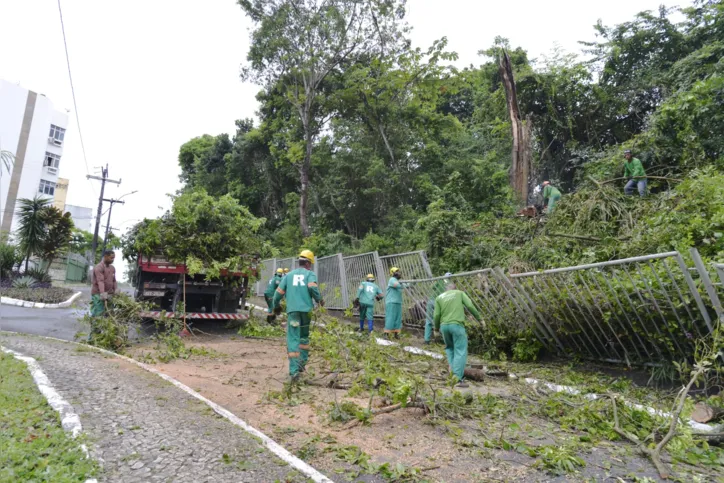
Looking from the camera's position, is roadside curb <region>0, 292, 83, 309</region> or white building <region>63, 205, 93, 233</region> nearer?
roadside curb <region>0, 292, 83, 309</region>

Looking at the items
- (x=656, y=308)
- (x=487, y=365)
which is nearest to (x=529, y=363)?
(x=487, y=365)

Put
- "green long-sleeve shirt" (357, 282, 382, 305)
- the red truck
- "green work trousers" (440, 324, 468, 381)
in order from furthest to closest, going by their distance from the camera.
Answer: "green long-sleeve shirt" (357, 282, 382, 305), the red truck, "green work trousers" (440, 324, 468, 381)

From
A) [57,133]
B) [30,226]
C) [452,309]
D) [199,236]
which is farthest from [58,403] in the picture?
[57,133]

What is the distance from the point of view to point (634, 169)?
1054 cm

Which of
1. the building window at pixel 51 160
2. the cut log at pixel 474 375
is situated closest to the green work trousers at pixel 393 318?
the cut log at pixel 474 375

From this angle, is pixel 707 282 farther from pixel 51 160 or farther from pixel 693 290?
pixel 51 160

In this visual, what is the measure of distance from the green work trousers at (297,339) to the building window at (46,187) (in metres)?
44.7

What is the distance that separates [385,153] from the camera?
64.3 feet

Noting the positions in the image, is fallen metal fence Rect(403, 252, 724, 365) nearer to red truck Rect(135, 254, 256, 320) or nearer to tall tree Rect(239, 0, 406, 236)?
red truck Rect(135, 254, 256, 320)

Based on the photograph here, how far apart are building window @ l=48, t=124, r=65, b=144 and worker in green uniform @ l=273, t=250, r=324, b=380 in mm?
45672

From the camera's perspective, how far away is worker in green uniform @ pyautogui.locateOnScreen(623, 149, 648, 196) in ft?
33.6

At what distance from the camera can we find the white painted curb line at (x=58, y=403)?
12.3 ft

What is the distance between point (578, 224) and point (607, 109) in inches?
330

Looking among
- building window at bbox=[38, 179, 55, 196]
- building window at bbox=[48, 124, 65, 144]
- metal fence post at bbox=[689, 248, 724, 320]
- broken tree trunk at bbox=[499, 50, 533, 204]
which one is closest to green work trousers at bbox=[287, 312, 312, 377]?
metal fence post at bbox=[689, 248, 724, 320]
